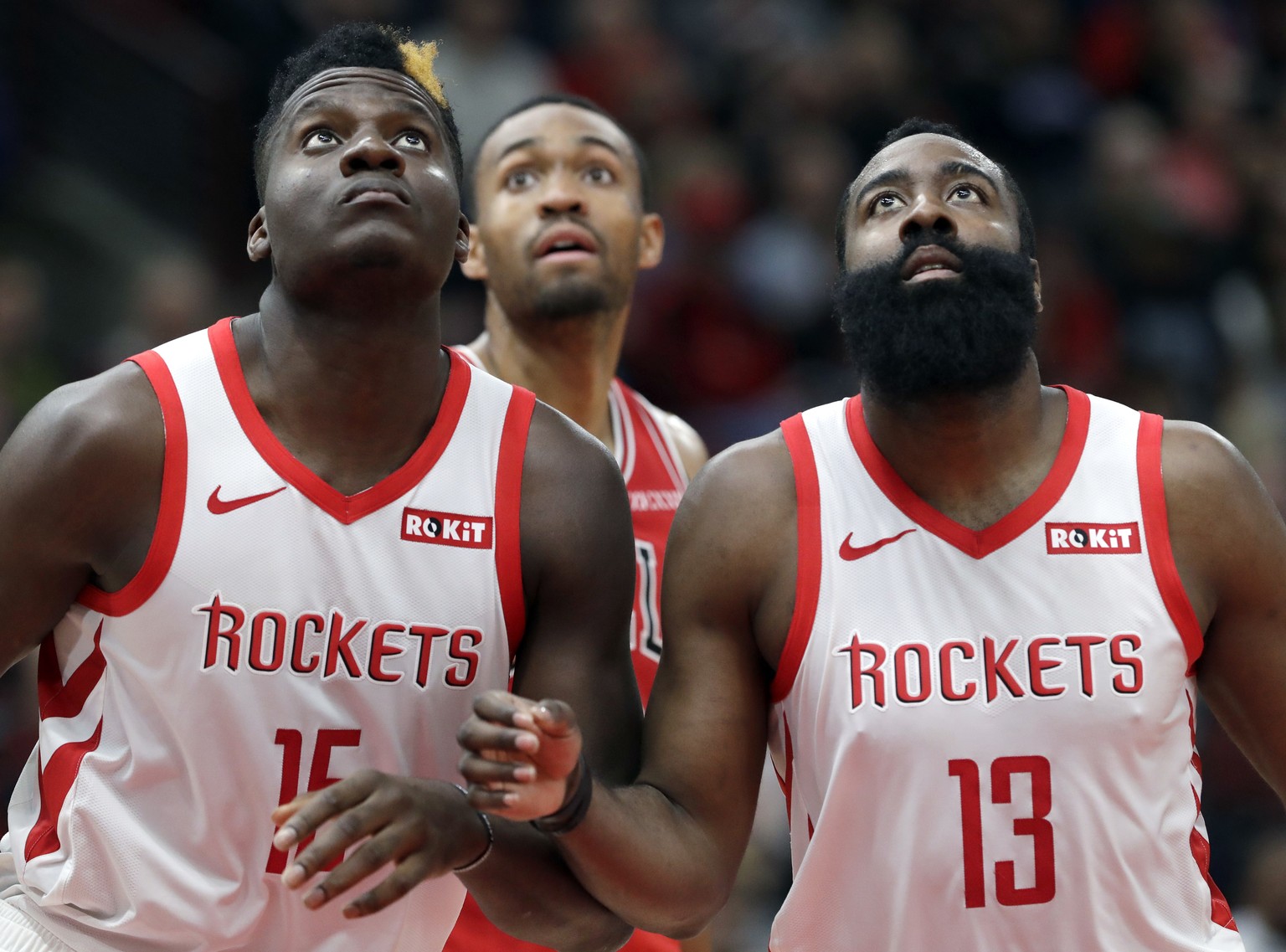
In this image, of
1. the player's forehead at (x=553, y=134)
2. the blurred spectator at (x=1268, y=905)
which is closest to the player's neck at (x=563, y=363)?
the player's forehead at (x=553, y=134)

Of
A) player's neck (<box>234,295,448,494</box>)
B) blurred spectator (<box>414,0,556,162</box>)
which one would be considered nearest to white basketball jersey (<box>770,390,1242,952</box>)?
player's neck (<box>234,295,448,494</box>)

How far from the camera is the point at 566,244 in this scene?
17.1 feet

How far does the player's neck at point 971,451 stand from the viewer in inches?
139

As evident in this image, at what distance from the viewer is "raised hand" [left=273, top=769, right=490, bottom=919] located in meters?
2.79

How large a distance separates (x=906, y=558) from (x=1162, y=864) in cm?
79

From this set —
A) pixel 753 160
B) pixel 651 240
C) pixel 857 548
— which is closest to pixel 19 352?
pixel 651 240

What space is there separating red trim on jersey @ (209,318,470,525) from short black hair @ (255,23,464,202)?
44 cm

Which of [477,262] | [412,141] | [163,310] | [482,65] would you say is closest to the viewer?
[412,141]

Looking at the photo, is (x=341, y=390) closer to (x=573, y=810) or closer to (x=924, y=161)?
(x=573, y=810)

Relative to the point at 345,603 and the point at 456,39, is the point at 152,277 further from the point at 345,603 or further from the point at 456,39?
the point at 345,603

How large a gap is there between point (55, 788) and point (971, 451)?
6.62 feet

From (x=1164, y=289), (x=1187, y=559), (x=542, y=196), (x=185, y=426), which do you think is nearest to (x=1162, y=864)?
(x=1187, y=559)

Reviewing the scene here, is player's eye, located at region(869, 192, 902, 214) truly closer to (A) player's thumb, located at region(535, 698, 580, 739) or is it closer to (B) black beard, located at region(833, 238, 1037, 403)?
(B) black beard, located at region(833, 238, 1037, 403)

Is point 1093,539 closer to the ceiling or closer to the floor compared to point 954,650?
closer to the ceiling
